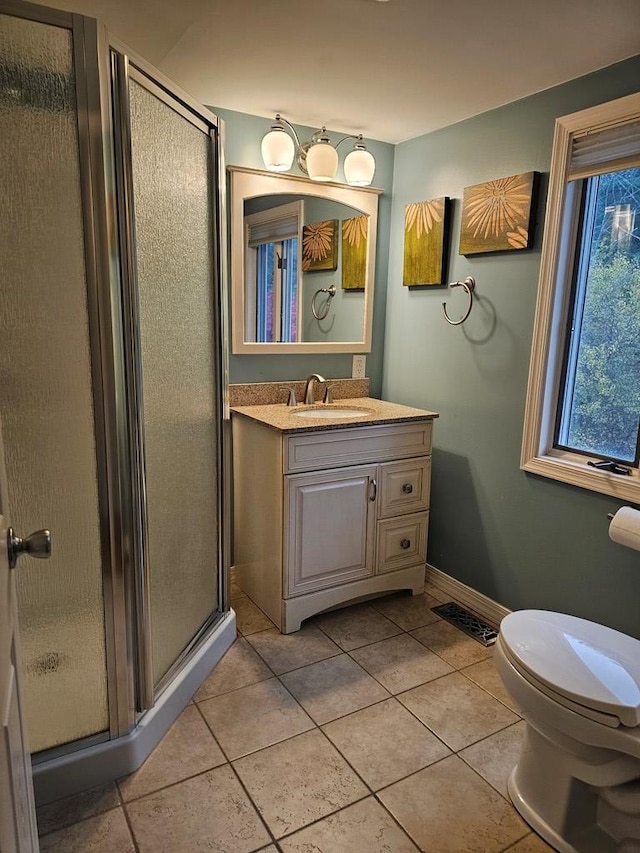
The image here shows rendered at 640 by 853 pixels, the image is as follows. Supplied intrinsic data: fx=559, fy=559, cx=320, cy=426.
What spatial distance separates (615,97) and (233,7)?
4.10 feet

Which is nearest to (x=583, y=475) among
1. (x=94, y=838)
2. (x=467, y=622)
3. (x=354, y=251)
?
(x=467, y=622)

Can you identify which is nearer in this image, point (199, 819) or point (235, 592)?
point (199, 819)

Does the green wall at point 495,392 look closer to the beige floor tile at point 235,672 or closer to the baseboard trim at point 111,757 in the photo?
the beige floor tile at point 235,672

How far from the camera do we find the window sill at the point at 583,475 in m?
1.90

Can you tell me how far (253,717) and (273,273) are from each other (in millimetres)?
1836

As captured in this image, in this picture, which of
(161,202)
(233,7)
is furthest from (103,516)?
(233,7)

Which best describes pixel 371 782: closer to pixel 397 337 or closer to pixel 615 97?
pixel 397 337

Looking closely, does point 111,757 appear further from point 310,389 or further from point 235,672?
point 310,389

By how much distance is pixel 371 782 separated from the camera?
161 cm

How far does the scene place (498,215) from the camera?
2.26 metres

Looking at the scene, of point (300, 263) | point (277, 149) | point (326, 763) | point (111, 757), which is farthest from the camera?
point (300, 263)

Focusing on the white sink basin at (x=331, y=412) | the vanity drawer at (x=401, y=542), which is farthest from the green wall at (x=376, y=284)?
the vanity drawer at (x=401, y=542)

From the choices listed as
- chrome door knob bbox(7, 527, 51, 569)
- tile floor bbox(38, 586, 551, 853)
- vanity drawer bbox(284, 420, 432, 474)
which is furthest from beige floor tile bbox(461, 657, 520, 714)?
chrome door knob bbox(7, 527, 51, 569)

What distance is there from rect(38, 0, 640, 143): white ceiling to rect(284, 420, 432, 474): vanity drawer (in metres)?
1.29
